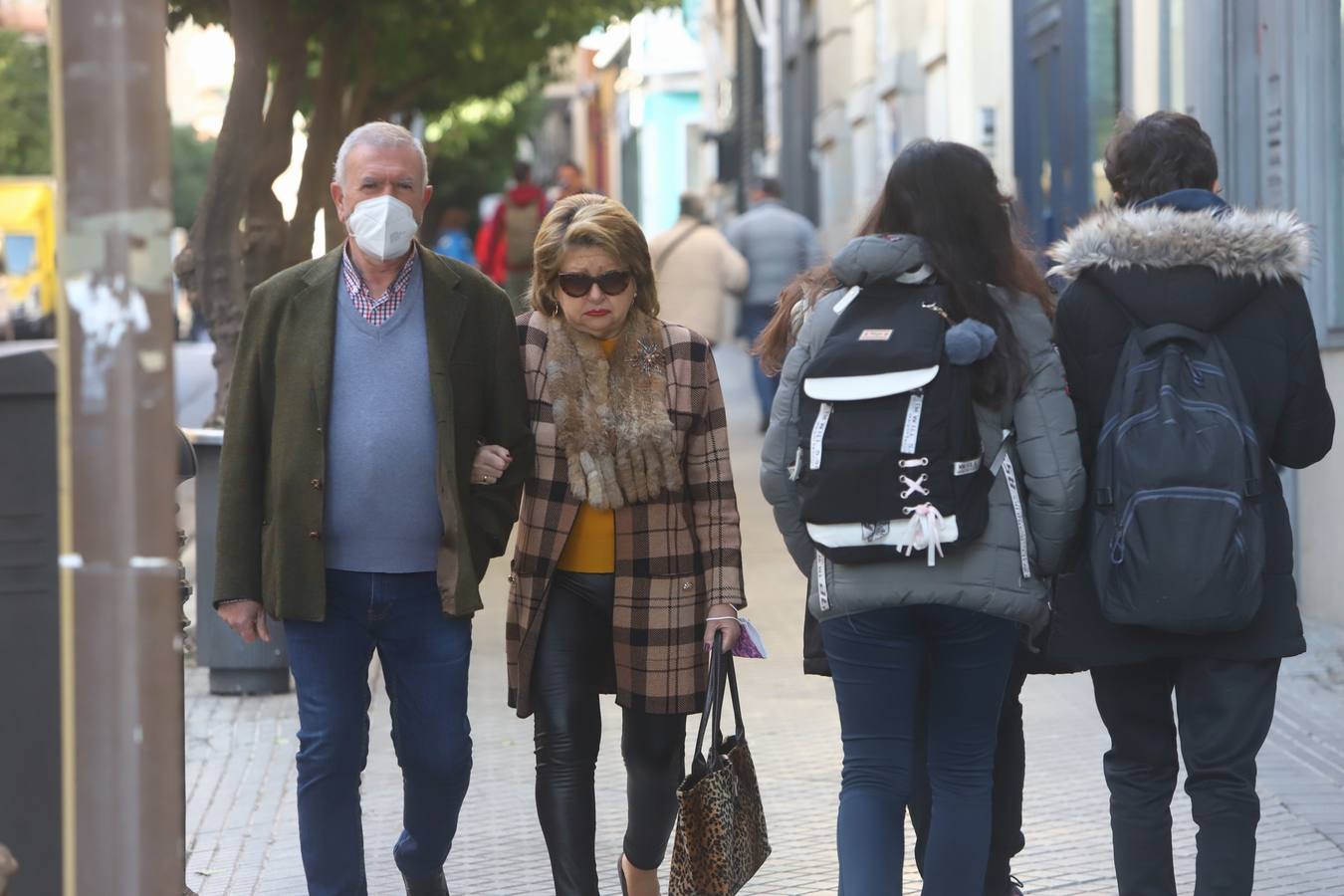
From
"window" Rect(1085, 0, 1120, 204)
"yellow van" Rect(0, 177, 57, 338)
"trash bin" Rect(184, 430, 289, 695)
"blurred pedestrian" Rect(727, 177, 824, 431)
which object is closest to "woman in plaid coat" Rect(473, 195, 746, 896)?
"trash bin" Rect(184, 430, 289, 695)

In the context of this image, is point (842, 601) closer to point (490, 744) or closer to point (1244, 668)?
point (1244, 668)

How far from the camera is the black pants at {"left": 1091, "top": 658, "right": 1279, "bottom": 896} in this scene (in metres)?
4.15

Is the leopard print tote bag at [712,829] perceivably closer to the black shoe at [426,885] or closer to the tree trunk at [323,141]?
the black shoe at [426,885]

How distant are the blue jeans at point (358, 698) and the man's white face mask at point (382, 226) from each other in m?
0.66

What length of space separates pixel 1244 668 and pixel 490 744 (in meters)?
3.22

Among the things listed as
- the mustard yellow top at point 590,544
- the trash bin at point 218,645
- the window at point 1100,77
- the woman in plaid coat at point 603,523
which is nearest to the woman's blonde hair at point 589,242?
the woman in plaid coat at point 603,523

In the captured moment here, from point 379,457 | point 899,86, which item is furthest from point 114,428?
point 899,86

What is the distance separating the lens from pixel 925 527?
380cm

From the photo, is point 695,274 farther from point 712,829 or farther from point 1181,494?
point 1181,494

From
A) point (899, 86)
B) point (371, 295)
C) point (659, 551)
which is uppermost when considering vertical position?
point (899, 86)

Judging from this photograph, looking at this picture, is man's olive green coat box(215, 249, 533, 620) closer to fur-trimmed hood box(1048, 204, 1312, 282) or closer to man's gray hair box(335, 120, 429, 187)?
man's gray hair box(335, 120, 429, 187)

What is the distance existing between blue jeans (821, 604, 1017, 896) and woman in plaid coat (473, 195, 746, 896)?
509 millimetres

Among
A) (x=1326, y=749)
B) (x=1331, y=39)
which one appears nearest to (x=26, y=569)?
(x=1326, y=749)

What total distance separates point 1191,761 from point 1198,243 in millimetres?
1050
